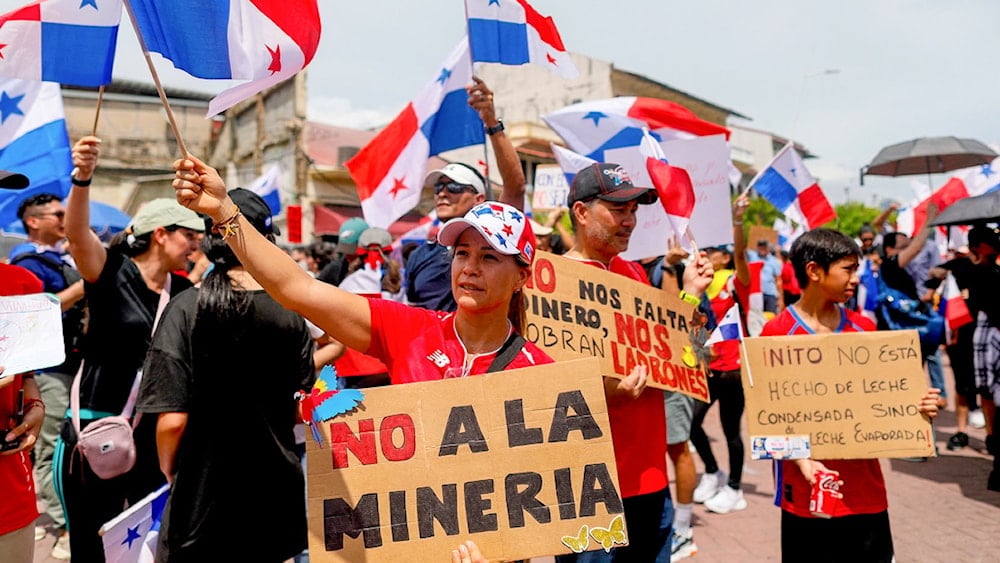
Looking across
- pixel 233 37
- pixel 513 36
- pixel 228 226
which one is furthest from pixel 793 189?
pixel 228 226

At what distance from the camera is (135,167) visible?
3459cm

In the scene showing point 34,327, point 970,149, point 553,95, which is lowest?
point 34,327

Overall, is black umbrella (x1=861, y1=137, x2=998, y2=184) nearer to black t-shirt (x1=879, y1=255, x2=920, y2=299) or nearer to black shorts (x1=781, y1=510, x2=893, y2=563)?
black t-shirt (x1=879, y1=255, x2=920, y2=299)

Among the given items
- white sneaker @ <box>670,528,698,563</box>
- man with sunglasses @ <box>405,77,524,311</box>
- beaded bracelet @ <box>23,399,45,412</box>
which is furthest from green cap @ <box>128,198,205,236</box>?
white sneaker @ <box>670,528,698,563</box>

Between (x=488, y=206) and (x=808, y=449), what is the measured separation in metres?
Result: 1.99

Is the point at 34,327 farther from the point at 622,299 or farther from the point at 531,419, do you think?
the point at 622,299

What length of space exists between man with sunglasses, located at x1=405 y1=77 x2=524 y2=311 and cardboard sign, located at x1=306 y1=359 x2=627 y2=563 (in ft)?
5.62

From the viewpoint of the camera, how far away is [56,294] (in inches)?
202

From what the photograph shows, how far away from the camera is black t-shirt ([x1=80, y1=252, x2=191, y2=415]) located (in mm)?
3471

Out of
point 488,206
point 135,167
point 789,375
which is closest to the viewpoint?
point 488,206

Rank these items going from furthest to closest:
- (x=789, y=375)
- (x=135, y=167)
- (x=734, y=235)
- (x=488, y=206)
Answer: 1. (x=135, y=167)
2. (x=734, y=235)
3. (x=789, y=375)
4. (x=488, y=206)

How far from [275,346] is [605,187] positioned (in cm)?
152

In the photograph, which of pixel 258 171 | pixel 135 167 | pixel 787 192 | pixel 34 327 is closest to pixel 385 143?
pixel 34 327

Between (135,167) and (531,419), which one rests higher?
(135,167)
